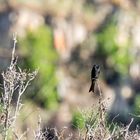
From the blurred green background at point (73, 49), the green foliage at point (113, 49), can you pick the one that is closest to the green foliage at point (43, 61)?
the blurred green background at point (73, 49)

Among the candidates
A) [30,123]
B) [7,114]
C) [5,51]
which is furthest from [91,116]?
[5,51]

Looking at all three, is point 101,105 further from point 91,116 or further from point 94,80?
point 94,80

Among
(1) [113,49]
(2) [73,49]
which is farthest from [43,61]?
(1) [113,49]

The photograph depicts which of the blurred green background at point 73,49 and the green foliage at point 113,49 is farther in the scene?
the green foliage at point 113,49

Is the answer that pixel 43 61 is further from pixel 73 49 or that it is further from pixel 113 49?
pixel 113 49

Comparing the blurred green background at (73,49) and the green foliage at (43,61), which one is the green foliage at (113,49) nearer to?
the blurred green background at (73,49)

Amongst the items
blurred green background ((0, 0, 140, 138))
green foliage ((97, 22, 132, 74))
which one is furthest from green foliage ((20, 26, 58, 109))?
green foliage ((97, 22, 132, 74))

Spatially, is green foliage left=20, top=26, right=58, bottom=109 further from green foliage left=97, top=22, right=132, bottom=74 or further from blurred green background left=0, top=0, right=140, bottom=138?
green foliage left=97, top=22, right=132, bottom=74
